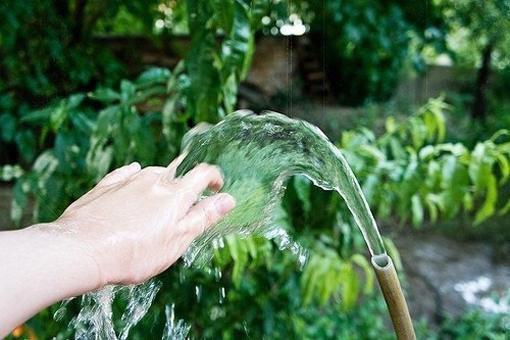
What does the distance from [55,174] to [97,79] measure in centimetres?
169

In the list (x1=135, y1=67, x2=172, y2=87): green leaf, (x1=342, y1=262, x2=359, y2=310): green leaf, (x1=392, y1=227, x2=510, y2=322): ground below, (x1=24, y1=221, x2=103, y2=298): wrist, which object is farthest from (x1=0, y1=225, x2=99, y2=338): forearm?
(x1=392, y1=227, x2=510, y2=322): ground below

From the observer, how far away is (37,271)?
0.61 metres

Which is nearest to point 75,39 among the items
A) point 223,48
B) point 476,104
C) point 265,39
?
point 265,39

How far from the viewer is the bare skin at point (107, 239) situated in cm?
60

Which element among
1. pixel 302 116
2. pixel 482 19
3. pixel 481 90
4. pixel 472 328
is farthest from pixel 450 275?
pixel 481 90

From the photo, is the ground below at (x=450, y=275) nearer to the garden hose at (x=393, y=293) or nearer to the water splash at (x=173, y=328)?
the water splash at (x=173, y=328)

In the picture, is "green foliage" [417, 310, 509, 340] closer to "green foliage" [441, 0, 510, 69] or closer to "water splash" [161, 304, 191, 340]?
"green foliage" [441, 0, 510, 69]

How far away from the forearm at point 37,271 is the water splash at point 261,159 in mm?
291

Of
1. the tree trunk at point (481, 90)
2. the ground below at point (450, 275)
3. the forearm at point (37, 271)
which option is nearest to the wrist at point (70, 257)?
the forearm at point (37, 271)

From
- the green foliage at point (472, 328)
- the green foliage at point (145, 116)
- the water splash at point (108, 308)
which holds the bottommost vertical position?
the green foliage at point (472, 328)

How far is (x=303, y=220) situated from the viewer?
1730 mm

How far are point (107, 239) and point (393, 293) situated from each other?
32 centimetres

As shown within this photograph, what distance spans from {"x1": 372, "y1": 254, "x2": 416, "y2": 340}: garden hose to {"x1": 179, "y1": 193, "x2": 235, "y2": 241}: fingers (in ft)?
0.56

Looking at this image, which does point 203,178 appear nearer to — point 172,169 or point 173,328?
point 172,169
